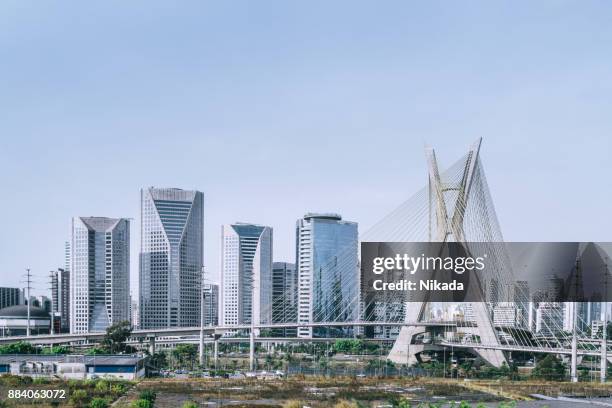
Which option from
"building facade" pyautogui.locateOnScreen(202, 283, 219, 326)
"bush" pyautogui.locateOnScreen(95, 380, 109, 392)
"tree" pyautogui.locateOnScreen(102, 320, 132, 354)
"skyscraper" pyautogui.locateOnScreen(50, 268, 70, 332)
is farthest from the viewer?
"building facade" pyautogui.locateOnScreen(202, 283, 219, 326)

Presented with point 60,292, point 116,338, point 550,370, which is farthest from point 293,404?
point 60,292

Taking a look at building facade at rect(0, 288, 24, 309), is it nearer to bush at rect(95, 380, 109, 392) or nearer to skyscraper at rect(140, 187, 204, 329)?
skyscraper at rect(140, 187, 204, 329)

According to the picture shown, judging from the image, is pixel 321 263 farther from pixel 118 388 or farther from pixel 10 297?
pixel 118 388

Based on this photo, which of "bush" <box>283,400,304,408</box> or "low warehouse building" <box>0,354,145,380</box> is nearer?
"bush" <box>283,400,304,408</box>

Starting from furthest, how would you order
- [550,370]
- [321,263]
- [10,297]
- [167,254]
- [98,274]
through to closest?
1. [321,263]
2. [10,297]
3. [167,254]
4. [98,274]
5. [550,370]

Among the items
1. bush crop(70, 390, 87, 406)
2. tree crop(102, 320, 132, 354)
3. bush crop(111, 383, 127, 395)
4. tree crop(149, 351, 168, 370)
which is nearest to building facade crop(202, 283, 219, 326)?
tree crop(102, 320, 132, 354)

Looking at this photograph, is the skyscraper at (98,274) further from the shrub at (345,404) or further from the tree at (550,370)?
the shrub at (345,404)
